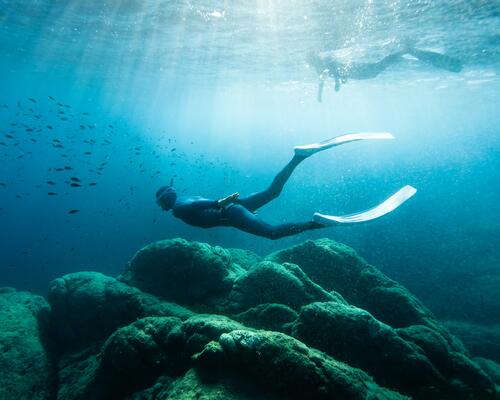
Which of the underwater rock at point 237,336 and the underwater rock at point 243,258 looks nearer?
the underwater rock at point 237,336

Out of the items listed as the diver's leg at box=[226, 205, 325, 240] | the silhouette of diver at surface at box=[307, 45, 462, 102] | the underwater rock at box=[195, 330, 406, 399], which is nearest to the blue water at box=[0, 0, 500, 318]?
the silhouette of diver at surface at box=[307, 45, 462, 102]

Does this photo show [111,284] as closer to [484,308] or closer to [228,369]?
[228,369]

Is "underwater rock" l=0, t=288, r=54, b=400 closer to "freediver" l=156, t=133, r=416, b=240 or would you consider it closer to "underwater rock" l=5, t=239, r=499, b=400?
"underwater rock" l=5, t=239, r=499, b=400

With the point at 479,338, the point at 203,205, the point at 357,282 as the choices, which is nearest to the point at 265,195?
the point at 203,205

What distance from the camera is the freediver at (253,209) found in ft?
20.7

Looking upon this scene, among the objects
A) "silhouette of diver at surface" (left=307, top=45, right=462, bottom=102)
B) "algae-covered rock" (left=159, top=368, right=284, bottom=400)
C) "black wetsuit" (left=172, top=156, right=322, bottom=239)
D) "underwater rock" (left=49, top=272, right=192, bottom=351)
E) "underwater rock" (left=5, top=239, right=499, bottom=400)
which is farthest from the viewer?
"silhouette of diver at surface" (left=307, top=45, right=462, bottom=102)

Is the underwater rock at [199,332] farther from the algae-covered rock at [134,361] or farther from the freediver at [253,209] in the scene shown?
the freediver at [253,209]

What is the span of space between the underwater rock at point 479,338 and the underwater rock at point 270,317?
927 centimetres

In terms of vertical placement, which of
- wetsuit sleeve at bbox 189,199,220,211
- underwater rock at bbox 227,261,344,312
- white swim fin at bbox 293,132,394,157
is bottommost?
underwater rock at bbox 227,261,344,312

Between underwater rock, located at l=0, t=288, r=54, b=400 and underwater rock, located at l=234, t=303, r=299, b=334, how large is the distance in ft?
A: 14.6

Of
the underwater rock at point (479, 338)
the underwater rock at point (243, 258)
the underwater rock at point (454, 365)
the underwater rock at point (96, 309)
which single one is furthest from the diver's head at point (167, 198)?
the underwater rock at point (479, 338)

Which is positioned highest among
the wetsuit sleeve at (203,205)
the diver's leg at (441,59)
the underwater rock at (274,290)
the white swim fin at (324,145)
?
the diver's leg at (441,59)

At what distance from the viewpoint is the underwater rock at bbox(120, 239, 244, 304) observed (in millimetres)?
7844

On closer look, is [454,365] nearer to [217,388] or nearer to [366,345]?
[366,345]
